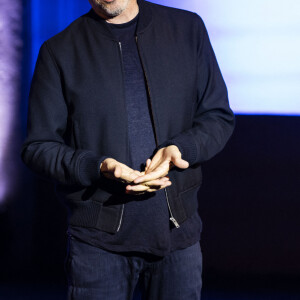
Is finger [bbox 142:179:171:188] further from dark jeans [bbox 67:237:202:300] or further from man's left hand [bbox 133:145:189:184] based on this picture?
dark jeans [bbox 67:237:202:300]

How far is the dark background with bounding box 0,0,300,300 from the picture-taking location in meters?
2.47

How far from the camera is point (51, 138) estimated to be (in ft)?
3.77

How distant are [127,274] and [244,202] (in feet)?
4.88

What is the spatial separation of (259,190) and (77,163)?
165 centimetres

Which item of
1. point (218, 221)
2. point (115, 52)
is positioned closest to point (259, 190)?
point (218, 221)

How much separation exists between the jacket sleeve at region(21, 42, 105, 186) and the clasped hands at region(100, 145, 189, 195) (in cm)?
6

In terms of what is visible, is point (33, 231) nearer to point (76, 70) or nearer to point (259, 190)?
point (259, 190)

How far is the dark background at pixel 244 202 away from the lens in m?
2.47

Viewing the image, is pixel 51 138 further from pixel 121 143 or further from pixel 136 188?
pixel 136 188

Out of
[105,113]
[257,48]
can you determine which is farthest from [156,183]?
[257,48]

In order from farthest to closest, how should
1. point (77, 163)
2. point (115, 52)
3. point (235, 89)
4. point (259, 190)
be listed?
point (259, 190) < point (235, 89) < point (115, 52) < point (77, 163)

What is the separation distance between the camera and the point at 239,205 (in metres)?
2.51

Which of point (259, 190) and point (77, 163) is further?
point (259, 190)

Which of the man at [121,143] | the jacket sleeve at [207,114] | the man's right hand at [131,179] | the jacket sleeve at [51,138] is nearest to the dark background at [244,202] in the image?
the jacket sleeve at [207,114]
